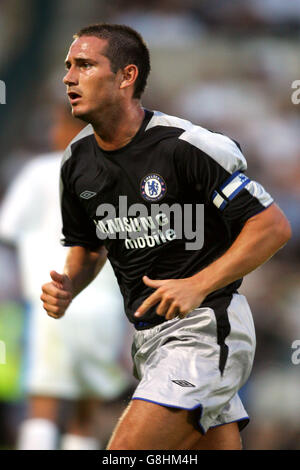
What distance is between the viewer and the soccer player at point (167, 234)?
9.97 ft

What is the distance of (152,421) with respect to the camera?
2945 millimetres

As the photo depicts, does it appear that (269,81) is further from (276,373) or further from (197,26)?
(276,373)

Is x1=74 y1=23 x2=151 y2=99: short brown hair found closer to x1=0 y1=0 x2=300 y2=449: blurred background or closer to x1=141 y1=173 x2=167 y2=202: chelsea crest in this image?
x1=141 y1=173 x2=167 y2=202: chelsea crest

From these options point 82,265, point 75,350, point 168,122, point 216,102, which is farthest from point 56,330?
point 216,102

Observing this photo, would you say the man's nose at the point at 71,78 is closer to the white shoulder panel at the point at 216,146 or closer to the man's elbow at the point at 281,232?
the white shoulder panel at the point at 216,146

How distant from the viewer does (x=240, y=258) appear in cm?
309

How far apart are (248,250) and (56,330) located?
245cm

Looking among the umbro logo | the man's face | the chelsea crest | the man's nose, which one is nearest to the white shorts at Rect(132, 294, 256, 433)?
the chelsea crest

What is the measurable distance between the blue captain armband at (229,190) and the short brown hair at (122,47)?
63 centimetres

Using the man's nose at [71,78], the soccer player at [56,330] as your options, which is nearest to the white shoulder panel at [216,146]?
the man's nose at [71,78]

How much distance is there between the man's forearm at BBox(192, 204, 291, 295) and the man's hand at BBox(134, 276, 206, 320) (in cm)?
7

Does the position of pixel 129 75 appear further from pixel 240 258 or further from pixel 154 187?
pixel 240 258

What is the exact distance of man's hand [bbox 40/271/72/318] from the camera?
3342mm
